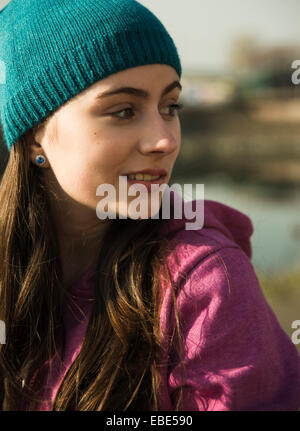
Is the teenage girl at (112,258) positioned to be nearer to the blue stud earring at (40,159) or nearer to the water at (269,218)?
the blue stud earring at (40,159)

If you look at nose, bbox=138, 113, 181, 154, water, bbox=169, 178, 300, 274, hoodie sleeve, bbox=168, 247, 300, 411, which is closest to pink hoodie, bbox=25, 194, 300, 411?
hoodie sleeve, bbox=168, 247, 300, 411

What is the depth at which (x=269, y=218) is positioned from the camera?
18.6 ft

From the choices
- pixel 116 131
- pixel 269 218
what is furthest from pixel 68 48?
pixel 269 218

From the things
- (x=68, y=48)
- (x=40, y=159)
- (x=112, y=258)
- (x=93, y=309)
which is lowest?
(x=93, y=309)

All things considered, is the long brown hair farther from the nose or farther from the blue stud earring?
the nose

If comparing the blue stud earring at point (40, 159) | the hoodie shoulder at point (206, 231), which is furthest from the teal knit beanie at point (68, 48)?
the hoodie shoulder at point (206, 231)

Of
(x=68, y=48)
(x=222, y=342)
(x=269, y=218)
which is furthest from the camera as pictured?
(x=269, y=218)

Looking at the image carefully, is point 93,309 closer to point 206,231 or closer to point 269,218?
point 206,231

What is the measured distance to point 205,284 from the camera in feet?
5.33

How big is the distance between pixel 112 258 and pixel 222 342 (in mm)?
486

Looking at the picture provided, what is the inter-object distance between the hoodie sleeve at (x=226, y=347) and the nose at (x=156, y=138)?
1.22ft

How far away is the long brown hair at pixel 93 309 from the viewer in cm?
167

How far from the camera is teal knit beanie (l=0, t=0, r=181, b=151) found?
5.59 feet
